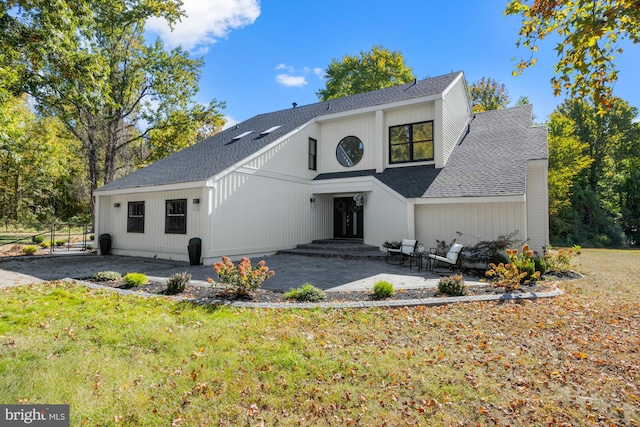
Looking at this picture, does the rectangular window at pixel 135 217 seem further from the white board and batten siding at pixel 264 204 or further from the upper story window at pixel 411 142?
the upper story window at pixel 411 142

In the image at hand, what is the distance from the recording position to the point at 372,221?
536 inches

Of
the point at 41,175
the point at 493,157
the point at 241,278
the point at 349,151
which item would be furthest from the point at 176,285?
the point at 41,175

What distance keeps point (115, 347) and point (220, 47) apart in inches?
649

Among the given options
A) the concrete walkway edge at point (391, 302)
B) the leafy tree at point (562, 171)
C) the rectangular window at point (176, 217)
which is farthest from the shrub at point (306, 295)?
the leafy tree at point (562, 171)

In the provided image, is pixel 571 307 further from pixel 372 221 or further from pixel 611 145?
pixel 611 145

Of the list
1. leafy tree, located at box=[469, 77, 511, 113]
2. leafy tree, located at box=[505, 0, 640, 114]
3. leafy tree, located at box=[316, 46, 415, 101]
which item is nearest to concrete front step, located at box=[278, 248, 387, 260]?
leafy tree, located at box=[505, 0, 640, 114]

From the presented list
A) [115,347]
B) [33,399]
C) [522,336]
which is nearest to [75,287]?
[115,347]

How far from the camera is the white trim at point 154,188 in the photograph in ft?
37.2

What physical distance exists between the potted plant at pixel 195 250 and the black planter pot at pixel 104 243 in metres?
5.76

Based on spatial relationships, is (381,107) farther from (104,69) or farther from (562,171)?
(562,171)

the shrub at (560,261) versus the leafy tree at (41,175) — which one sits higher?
the leafy tree at (41,175)

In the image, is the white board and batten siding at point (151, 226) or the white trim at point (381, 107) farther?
the white trim at point (381, 107)

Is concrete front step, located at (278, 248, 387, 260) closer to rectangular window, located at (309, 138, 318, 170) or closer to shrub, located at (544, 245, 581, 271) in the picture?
rectangular window, located at (309, 138, 318, 170)

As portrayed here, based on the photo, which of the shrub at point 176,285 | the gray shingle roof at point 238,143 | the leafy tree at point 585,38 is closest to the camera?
the leafy tree at point 585,38
